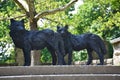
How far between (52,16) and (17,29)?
7884 millimetres

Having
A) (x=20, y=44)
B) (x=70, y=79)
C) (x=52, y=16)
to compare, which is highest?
(x=52, y=16)

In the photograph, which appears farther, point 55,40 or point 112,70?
point 55,40

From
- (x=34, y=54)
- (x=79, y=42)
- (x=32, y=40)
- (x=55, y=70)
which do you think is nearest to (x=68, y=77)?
(x=55, y=70)

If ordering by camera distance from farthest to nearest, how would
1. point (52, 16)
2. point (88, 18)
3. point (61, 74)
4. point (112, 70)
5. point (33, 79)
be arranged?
point (88, 18)
point (52, 16)
point (112, 70)
point (61, 74)
point (33, 79)

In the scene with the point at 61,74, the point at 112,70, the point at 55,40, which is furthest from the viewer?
the point at 55,40

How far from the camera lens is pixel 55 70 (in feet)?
25.4

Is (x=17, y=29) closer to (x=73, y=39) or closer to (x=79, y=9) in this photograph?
(x=73, y=39)

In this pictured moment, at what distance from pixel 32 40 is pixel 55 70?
1316 mm

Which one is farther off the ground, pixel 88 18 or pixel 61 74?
pixel 88 18

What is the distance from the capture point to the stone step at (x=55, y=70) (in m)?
7.50

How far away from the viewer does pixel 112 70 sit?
821cm

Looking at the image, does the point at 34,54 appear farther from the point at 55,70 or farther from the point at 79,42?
the point at 55,70

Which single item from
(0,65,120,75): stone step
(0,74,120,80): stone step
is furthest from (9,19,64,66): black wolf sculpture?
(0,74,120,80): stone step

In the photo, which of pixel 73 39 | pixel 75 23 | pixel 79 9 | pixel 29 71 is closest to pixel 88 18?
pixel 79 9
